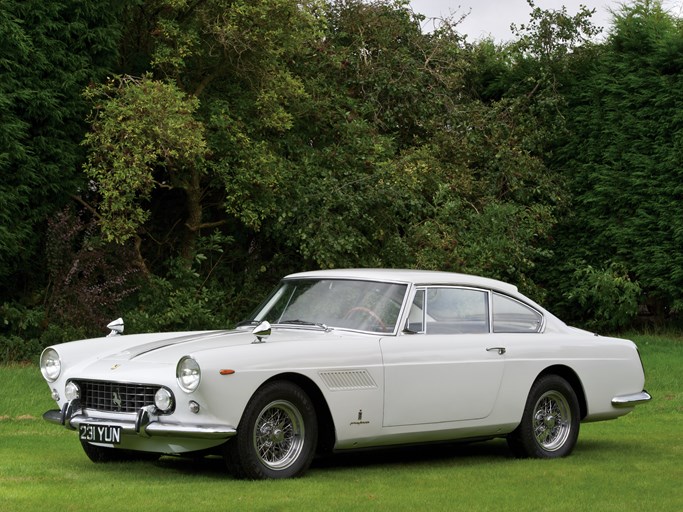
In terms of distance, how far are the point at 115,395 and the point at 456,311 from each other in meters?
2.84

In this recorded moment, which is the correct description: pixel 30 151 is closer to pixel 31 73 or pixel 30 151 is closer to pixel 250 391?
pixel 31 73

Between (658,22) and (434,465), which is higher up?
(658,22)

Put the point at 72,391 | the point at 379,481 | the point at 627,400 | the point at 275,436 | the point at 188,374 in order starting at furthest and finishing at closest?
the point at 627,400 < the point at 72,391 < the point at 379,481 < the point at 275,436 < the point at 188,374

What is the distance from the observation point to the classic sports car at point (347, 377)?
7.93m

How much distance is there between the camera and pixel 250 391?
791 cm

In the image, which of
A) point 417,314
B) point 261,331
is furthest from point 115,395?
point 417,314

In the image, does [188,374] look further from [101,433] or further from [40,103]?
[40,103]

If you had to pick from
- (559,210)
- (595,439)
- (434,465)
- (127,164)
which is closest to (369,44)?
(559,210)

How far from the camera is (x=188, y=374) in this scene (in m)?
7.81

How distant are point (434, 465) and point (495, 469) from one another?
0.51 meters

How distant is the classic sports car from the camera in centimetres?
793

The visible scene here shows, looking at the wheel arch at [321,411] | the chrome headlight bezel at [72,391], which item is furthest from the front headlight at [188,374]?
the chrome headlight bezel at [72,391]

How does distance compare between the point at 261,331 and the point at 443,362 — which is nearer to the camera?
the point at 261,331

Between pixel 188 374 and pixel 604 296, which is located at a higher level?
pixel 188 374
